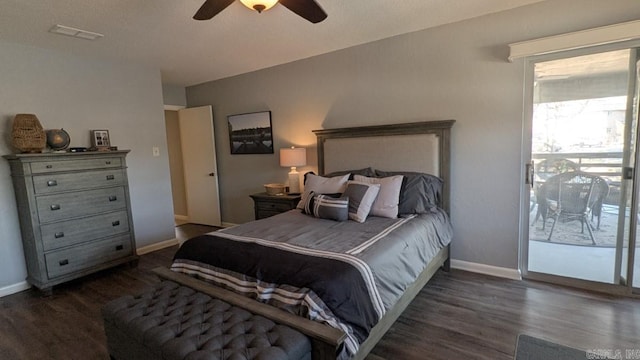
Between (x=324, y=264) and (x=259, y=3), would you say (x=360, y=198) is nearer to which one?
(x=324, y=264)

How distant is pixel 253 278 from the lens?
1846 mm

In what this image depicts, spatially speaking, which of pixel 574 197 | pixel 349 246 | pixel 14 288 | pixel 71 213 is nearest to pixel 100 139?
pixel 71 213

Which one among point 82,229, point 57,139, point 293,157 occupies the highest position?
point 57,139

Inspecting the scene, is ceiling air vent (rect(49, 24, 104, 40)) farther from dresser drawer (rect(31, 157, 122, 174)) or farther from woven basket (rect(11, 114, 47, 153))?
dresser drawer (rect(31, 157, 122, 174))

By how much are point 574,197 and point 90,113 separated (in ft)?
16.3

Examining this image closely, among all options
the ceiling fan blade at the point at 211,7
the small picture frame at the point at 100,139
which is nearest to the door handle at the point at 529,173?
the ceiling fan blade at the point at 211,7

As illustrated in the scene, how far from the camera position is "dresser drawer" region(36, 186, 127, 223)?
2938 mm

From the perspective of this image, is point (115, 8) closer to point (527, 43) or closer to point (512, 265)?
point (527, 43)

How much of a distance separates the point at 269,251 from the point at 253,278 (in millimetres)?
190

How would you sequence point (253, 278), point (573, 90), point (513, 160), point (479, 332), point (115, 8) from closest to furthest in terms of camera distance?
point (253, 278) → point (479, 332) → point (115, 8) → point (573, 90) → point (513, 160)

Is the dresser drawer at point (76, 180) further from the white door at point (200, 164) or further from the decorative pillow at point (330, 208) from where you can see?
the decorative pillow at point (330, 208)

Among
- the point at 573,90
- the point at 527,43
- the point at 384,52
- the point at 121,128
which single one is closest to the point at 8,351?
the point at 121,128

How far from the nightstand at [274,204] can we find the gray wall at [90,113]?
142 cm

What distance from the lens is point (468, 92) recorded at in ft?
9.75
